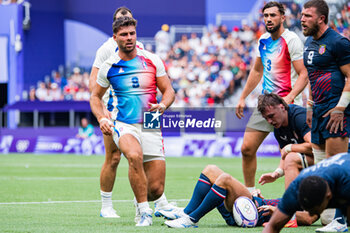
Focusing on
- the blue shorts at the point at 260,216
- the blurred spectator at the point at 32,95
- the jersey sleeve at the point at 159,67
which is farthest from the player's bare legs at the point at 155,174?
the blurred spectator at the point at 32,95

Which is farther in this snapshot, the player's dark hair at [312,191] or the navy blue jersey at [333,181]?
the navy blue jersey at [333,181]

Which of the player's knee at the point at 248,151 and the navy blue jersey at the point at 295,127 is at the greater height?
the navy blue jersey at the point at 295,127

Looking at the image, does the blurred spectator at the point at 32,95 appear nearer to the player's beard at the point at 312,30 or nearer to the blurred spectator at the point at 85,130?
the blurred spectator at the point at 85,130

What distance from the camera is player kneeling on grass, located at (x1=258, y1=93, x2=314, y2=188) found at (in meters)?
7.44

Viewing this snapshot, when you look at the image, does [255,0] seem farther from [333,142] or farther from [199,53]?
[333,142]

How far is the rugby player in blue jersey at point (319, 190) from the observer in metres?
5.14

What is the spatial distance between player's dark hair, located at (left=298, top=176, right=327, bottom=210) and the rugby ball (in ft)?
6.92

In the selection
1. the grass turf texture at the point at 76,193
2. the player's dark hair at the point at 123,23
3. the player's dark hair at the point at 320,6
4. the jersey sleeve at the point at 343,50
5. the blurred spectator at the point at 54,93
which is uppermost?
the player's dark hair at the point at 320,6

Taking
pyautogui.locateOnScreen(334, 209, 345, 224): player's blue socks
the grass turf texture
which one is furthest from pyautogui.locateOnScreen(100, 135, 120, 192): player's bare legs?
pyautogui.locateOnScreen(334, 209, 345, 224): player's blue socks

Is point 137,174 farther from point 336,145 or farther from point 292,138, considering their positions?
point 336,145

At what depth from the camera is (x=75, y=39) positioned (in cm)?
3741

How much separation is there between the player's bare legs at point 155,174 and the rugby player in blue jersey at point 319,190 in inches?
118

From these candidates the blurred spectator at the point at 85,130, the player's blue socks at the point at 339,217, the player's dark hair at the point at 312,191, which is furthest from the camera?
Answer: the blurred spectator at the point at 85,130

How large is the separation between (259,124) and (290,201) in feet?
13.0
